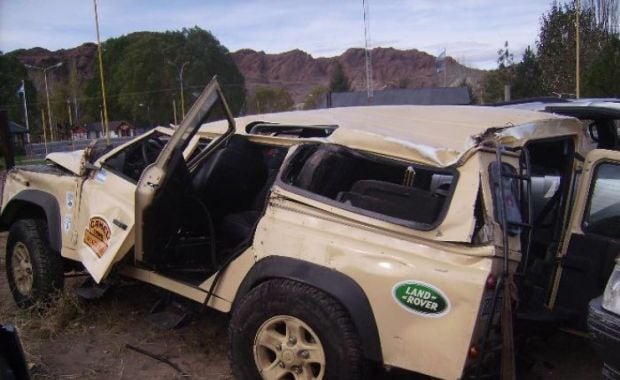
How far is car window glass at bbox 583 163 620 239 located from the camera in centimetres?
368

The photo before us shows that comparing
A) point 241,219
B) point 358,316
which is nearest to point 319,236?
point 358,316

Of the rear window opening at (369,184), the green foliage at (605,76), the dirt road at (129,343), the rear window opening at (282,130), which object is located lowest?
the dirt road at (129,343)

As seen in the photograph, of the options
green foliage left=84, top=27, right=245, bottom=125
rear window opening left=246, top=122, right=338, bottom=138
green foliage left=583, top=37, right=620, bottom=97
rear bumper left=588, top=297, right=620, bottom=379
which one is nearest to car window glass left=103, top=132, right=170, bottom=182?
rear window opening left=246, top=122, right=338, bottom=138

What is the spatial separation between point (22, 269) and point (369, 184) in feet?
11.0

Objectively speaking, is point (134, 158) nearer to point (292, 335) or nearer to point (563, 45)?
point (292, 335)

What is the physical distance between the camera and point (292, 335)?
331 cm

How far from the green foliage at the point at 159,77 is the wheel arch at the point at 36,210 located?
82.6 m

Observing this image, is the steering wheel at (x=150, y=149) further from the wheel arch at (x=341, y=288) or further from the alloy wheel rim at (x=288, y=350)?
the alloy wheel rim at (x=288, y=350)

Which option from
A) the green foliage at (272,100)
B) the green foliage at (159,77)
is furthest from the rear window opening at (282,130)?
the green foliage at (272,100)

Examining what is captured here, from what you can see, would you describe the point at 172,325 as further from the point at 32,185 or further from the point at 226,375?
the point at 32,185

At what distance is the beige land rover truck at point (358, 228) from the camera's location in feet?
9.94

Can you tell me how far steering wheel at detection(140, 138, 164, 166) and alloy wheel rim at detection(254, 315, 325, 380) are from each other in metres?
2.32

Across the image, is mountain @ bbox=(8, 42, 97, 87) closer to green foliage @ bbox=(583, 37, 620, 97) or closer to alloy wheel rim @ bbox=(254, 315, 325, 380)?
green foliage @ bbox=(583, 37, 620, 97)

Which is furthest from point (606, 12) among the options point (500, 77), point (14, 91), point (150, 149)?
point (14, 91)
